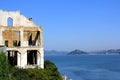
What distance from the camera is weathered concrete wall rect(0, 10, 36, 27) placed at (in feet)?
183

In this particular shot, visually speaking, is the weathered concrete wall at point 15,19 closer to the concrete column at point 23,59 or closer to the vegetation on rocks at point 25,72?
the concrete column at point 23,59

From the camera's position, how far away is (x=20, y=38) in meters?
55.7

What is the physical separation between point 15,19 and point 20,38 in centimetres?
329

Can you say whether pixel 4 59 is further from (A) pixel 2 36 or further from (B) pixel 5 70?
(A) pixel 2 36

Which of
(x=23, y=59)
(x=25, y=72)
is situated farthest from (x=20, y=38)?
(x=25, y=72)

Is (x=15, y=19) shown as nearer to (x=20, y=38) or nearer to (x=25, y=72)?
(x=20, y=38)

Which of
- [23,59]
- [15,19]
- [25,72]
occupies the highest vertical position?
[15,19]

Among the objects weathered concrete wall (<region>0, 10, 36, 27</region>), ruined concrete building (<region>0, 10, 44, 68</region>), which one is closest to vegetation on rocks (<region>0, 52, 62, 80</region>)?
ruined concrete building (<region>0, 10, 44, 68</region>)

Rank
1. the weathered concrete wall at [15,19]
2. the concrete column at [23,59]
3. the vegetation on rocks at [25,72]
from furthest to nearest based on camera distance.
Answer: the weathered concrete wall at [15,19] → the concrete column at [23,59] → the vegetation on rocks at [25,72]

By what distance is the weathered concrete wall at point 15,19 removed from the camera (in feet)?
183

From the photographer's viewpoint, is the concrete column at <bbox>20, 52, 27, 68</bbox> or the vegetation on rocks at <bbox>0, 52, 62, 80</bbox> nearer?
the vegetation on rocks at <bbox>0, 52, 62, 80</bbox>

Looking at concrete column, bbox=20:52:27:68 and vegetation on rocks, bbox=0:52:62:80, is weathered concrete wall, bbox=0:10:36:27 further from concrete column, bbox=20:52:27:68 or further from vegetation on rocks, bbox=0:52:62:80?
vegetation on rocks, bbox=0:52:62:80

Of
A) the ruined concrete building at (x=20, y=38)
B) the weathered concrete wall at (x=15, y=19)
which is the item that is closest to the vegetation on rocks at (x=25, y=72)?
the ruined concrete building at (x=20, y=38)

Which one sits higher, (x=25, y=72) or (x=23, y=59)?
(x=23, y=59)
